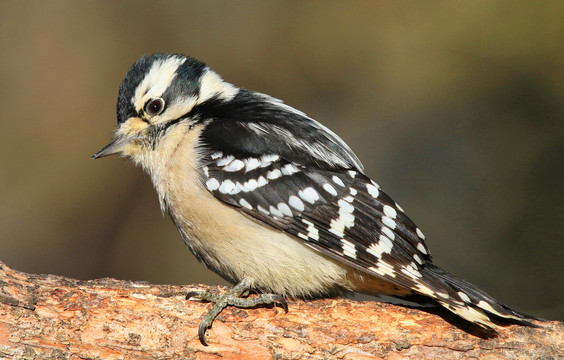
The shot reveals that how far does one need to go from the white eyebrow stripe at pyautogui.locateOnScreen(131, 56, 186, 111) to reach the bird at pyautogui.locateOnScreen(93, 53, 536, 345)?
26 cm

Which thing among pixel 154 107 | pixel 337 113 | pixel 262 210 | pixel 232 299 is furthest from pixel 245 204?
pixel 337 113

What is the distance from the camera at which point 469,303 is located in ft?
10.9

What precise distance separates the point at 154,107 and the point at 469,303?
95.1 inches

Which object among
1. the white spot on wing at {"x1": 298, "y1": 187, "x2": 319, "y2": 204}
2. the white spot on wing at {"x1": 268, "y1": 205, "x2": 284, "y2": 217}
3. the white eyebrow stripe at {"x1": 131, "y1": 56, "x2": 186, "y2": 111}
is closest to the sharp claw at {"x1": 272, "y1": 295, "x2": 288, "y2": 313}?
the white spot on wing at {"x1": 268, "y1": 205, "x2": 284, "y2": 217}

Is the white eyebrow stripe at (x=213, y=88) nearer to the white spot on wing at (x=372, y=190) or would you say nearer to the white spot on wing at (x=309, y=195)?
the white spot on wing at (x=309, y=195)

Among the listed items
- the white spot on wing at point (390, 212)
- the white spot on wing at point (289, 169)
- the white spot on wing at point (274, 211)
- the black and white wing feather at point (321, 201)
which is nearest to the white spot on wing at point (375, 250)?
the black and white wing feather at point (321, 201)

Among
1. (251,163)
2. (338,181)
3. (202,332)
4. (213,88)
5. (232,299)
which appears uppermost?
(213,88)

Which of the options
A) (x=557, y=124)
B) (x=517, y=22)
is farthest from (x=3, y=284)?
(x=517, y=22)

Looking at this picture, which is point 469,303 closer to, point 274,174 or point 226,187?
point 274,174

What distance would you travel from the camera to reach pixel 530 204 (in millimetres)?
6652

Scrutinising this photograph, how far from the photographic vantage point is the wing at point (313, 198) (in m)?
3.48

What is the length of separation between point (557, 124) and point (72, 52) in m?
6.16

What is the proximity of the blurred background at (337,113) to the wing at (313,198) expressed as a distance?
11.1ft

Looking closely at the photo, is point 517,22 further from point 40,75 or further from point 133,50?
point 40,75
